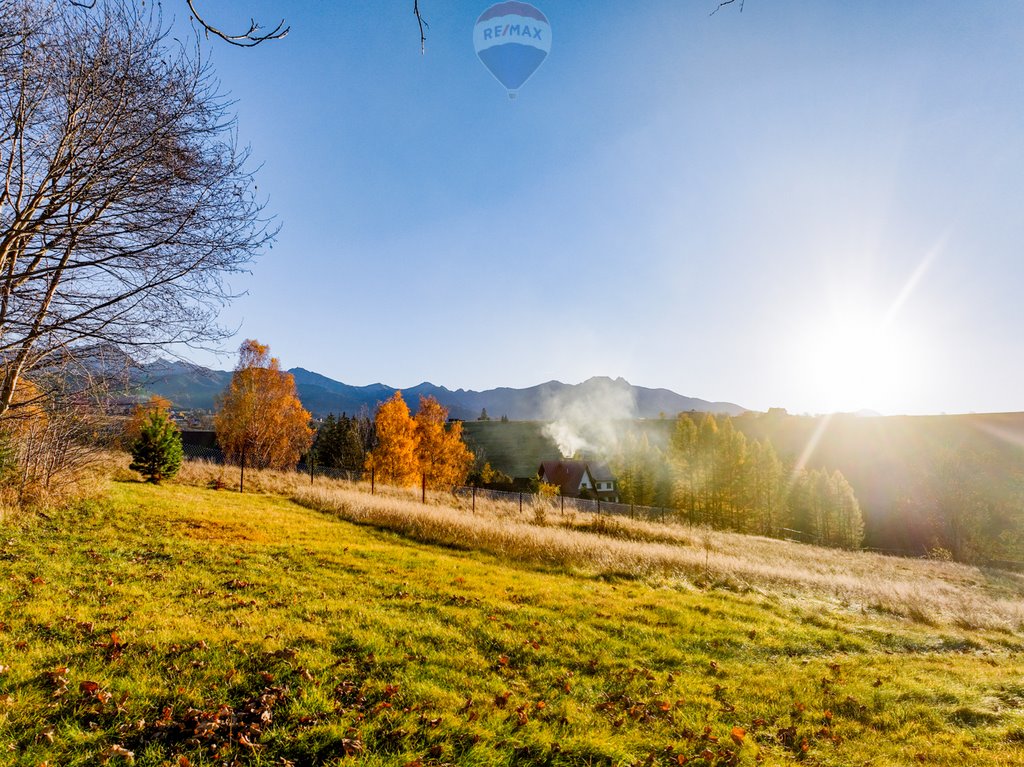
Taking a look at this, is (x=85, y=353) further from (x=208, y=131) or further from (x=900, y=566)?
(x=900, y=566)

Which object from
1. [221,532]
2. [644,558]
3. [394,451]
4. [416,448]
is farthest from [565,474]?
[221,532]

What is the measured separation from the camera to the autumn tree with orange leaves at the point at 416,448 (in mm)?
36219

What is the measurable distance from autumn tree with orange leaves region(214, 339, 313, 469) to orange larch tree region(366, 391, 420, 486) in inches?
252

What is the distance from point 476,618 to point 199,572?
5071 mm

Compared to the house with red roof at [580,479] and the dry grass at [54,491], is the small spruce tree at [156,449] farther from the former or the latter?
the house with red roof at [580,479]

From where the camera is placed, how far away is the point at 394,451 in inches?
1425

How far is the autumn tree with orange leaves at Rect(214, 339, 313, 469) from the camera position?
35.1 metres

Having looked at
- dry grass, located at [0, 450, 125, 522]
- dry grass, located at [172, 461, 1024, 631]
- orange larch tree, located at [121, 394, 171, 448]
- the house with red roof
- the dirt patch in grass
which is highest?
orange larch tree, located at [121, 394, 171, 448]

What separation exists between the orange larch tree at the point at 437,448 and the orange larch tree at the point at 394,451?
2.40 m

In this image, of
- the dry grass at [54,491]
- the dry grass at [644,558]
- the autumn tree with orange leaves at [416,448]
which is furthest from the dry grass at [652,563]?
the autumn tree with orange leaves at [416,448]

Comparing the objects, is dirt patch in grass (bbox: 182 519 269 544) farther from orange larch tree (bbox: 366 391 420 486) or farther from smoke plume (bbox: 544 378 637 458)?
smoke plume (bbox: 544 378 637 458)

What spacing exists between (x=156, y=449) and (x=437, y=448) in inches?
902

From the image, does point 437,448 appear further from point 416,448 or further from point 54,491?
point 54,491

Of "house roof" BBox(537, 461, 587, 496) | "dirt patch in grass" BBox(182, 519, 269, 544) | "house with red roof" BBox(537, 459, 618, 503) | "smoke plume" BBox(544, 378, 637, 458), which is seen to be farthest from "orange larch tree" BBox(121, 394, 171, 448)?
"smoke plume" BBox(544, 378, 637, 458)
